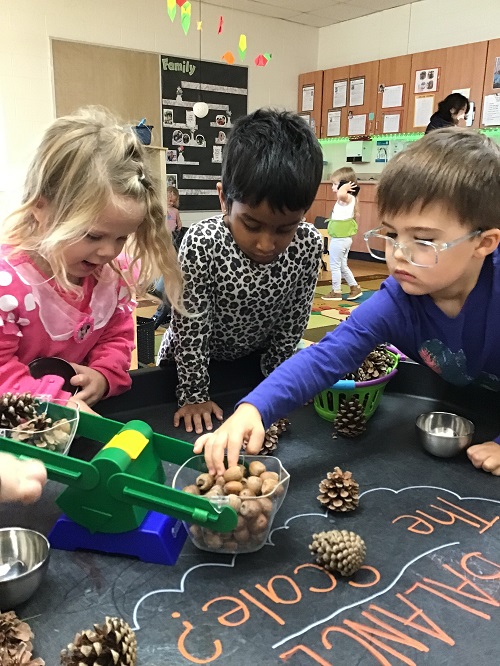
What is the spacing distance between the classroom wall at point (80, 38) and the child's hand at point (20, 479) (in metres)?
3.22

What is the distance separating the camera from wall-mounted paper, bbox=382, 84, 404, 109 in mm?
4996

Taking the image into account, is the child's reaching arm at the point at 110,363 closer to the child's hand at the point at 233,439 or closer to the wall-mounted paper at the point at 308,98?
the child's hand at the point at 233,439

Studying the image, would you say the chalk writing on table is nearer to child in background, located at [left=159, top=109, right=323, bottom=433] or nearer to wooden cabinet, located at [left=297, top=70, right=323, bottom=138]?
child in background, located at [left=159, top=109, right=323, bottom=433]

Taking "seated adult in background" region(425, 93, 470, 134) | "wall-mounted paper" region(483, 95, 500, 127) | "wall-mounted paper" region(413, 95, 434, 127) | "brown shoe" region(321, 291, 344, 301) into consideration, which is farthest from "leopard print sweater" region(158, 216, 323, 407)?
"wall-mounted paper" region(413, 95, 434, 127)

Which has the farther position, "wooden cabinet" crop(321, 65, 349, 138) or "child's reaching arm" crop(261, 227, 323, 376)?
"wooden cabinet" crop(321, 65, 349, 138)

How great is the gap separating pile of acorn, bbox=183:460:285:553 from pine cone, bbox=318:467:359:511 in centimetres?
9

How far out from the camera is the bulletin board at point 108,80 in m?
4.25

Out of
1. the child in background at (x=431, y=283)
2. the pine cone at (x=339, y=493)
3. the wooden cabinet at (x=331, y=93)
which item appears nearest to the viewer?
the pine cone at (x=339, y=493)

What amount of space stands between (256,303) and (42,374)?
422mm

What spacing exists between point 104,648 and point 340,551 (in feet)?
0.77

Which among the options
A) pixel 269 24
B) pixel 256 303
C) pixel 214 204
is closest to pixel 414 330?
pixel 256 303

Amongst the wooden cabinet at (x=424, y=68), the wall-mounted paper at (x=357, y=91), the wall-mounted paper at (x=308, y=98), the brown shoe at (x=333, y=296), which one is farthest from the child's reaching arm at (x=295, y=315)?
the wall-mounted paper at (x=308, y=98)

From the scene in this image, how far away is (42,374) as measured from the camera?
0.93m

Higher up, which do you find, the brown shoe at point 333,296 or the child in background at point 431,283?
the child in background at point 431,283
